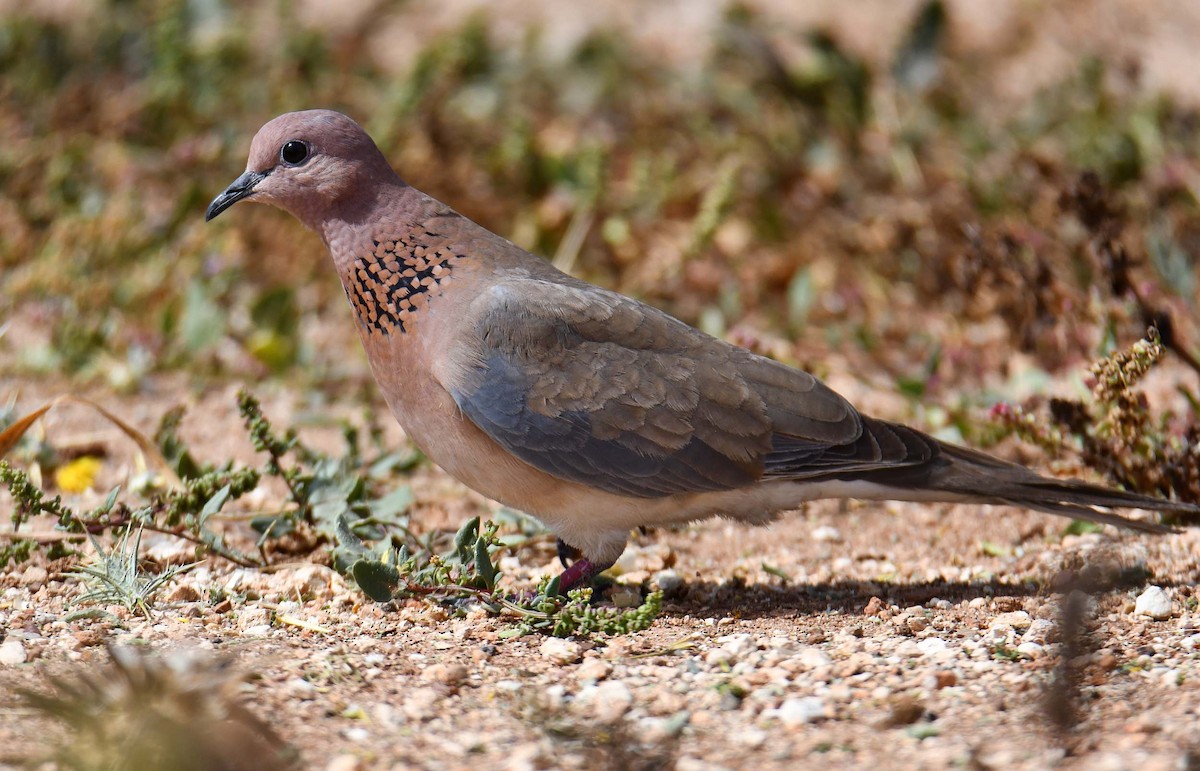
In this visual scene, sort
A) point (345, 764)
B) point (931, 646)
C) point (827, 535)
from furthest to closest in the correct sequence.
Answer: point (827, 535) → point (931, 646) → point (345, 764)

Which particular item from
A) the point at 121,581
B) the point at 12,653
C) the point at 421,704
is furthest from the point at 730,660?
the point at 12,653

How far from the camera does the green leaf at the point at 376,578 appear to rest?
3.59 m

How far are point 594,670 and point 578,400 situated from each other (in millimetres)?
853

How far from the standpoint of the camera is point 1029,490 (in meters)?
3.91

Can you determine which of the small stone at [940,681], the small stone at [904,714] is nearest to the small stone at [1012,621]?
the small stone at [940,681]

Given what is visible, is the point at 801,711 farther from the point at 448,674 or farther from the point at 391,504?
the point at 391,504

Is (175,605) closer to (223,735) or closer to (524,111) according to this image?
(223,735)

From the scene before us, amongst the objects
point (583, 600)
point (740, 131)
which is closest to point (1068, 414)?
point (583, 600)

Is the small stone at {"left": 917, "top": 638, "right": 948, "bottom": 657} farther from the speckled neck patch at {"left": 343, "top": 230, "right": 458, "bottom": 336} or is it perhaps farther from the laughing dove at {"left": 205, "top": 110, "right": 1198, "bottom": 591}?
the speckled neck patch at {"left": 343, "top": 230, "right": 458, "bottom": 336}

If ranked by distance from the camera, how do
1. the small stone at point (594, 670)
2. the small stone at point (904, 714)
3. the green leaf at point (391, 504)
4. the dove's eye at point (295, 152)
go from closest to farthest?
the small stone at point (904, 714), the small stone at point (594, 670), the dove's eye at point (295, 152), the green leaf at point (391, 504)

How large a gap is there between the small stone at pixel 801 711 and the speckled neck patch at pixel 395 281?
1571 millimetres

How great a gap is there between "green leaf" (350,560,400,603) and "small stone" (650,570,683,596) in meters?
0.85

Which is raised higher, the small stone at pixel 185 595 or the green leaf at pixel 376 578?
the green leaf at pixel 376 578

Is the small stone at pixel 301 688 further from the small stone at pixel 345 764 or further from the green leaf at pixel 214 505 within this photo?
the green leaf at pixel 214 505
